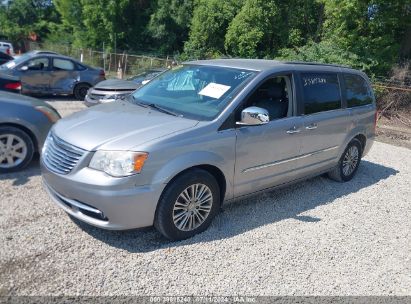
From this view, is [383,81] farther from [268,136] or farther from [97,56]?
[97,56]

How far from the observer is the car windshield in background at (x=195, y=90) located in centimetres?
391

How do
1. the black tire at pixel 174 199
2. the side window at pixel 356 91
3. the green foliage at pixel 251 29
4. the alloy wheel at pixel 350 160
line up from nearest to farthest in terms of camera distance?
the black tire at pixel 174 199, the side window at pixel 356 91, the alloy wheel at pixel 350 160, the green foliage at pixel 251 29

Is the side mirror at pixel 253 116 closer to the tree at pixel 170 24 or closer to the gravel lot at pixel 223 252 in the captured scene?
the gravel lot at pixel 223 252

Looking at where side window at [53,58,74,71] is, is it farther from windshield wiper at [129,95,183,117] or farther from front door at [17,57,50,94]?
windshield wiper at [129,95,183,117]

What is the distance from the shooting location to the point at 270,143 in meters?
4.20

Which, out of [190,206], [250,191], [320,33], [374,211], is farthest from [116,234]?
[320,33]

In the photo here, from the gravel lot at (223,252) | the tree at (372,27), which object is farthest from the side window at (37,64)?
the tree at (372,27)

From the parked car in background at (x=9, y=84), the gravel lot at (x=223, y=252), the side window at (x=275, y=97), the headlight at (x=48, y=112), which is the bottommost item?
the gravel lot at (x=223, y=252)

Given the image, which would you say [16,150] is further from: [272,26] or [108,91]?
[272,26]

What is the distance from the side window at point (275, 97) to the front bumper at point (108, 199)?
172cm

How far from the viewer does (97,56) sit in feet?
84.8

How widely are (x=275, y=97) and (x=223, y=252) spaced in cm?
205

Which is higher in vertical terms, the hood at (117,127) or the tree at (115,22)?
the tree at (115,22)

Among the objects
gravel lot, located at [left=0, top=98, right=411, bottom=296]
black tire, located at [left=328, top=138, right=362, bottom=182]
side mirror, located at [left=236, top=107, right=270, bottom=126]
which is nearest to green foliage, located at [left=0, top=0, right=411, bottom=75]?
black tire, located at [left=328, top=138, right=362, bottom=182]
